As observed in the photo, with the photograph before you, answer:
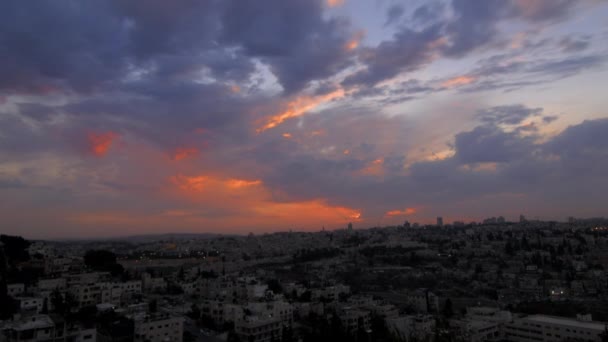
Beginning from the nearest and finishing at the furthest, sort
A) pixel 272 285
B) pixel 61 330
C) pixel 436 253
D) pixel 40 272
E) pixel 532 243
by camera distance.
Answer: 1. pixel 61 330
2. pixel 40 272
3. pixel 272 285
4. pixel 436 253
5. pixel 532 243

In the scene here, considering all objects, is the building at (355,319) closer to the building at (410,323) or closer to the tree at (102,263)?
the building at (410,323)

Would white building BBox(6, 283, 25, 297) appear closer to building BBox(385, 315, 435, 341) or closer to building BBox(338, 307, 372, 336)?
building BBox(338, 307, 372, 336)

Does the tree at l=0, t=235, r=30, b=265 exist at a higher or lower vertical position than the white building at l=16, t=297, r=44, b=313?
higher

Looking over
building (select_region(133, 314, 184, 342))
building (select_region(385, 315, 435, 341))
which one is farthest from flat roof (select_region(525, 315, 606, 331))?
building (select_region(133, 314, 184, 342))

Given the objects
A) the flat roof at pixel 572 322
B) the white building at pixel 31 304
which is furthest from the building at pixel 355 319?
the white building at pixel 31 304

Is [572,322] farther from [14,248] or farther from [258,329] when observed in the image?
[14,248]

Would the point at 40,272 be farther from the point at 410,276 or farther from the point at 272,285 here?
the point at 410,276

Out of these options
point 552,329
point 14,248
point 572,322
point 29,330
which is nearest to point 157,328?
Result: point 29,330

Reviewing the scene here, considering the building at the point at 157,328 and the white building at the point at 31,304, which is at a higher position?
the white building at the point at 31,304

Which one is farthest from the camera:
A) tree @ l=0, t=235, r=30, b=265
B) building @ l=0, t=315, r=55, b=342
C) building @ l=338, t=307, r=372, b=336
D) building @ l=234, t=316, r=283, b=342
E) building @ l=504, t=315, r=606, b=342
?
tree @ l=0, t=235, r=30, b=265

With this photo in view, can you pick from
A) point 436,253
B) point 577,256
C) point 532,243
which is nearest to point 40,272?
point 436,253

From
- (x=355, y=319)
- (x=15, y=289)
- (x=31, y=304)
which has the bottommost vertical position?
(x=355, y=319)
